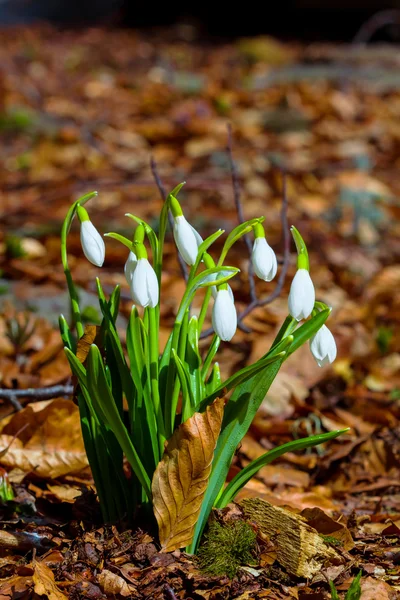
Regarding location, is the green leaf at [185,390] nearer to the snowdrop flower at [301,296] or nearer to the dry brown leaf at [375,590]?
the snowdrop flower at [301,296]

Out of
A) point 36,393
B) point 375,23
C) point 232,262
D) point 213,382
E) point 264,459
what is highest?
point 375,23

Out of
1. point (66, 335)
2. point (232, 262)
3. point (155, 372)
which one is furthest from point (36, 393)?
point (232, 262)

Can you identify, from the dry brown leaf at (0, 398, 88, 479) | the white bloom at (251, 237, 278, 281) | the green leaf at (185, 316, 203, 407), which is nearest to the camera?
the white bloom at (251, 237, 278, 281)

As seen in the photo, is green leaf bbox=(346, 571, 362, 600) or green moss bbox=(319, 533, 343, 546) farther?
green moss bbox=(319, 533, 343, 546)

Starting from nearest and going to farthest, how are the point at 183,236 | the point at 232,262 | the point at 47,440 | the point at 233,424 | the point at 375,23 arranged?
the point at 183,236 < the point at 233,424 < the point at 47,440 < the point at 232,262 < the point at 375,23

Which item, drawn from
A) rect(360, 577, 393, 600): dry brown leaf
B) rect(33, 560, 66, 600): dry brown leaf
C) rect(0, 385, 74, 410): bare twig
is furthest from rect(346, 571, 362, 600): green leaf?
rect(0, 385, 74, 410): bare twig

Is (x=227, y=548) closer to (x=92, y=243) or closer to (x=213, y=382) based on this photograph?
(x=213, y=382)

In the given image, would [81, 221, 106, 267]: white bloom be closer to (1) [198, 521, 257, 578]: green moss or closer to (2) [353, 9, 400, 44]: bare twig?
(1) [198, 521, 257, 578]: green moss
